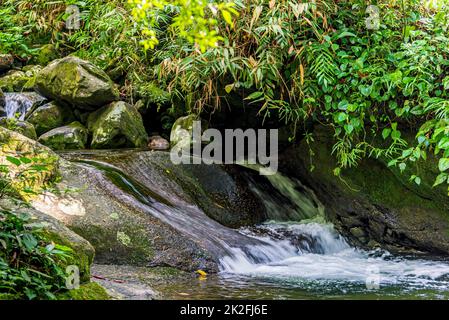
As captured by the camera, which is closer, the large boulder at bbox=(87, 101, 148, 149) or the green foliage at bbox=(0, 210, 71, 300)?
the green foliage at bbox=(0, 210, 71, 300)

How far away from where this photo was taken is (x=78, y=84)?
7.20 metres

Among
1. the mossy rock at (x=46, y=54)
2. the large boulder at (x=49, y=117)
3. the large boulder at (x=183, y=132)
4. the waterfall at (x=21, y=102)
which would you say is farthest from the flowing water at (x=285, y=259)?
the mossy rock at (x=46, y=54)

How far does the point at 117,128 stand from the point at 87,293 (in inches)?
184

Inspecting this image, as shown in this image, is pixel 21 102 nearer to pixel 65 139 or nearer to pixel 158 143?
pixel 65 139

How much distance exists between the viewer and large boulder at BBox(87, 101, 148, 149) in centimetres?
698

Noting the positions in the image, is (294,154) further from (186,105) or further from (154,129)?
(154,129)

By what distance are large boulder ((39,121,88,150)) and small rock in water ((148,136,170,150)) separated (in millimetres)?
933

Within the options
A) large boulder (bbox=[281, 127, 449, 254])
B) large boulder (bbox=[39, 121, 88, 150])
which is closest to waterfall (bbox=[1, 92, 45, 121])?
large boulder (bbox=[39, 121, 88, 150])

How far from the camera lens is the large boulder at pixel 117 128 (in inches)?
275

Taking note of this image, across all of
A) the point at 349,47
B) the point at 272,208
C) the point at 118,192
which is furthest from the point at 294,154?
the point at 118,192

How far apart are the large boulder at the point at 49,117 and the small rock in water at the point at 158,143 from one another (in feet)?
4.35

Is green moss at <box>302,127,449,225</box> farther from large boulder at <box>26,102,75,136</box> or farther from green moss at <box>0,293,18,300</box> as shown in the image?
green moss at <box>0,293,18,300</box>

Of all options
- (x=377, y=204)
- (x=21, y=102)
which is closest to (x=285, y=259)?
(x=377, y=204)

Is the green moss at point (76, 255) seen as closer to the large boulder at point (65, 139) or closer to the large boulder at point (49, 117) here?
the large boulder at point (65, 139)
